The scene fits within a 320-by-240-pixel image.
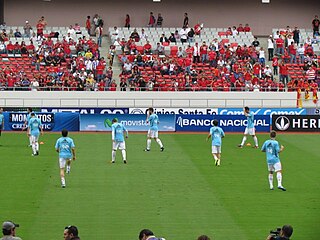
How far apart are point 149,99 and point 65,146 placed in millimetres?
23524

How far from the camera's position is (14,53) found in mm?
51719

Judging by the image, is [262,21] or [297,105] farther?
[262,21]

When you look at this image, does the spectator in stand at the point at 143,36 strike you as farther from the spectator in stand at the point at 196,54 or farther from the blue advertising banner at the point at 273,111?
the blue advertising banner at the point at 273,111

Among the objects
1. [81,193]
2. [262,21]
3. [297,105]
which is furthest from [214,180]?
[262,21]

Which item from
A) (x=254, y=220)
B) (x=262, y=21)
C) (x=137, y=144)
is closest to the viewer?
(x=254, y=220)

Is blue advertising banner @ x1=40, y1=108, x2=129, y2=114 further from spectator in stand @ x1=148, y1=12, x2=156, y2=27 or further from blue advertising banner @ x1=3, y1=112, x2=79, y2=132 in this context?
spectator in stand @ x1=148, y1=12, x2=156, y2=27

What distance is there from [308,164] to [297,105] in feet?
57.5

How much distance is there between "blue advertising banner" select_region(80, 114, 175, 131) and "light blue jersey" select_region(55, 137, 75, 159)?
18866mm

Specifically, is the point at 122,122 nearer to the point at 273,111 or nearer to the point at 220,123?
the point at 220,123

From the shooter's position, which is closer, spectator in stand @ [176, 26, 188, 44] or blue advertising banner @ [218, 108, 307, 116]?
blue advertising banner @ [218, 108, 307, 116]

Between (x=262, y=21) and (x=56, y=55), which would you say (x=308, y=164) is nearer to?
(x=56, y=55)

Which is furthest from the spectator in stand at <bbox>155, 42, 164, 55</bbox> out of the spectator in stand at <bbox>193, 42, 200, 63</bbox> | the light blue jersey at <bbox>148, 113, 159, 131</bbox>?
the light blue jersey at <bbox>148, 113, 159, 131</bbox>

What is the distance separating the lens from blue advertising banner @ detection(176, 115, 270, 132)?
1705 inches

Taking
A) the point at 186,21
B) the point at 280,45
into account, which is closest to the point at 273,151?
the point at 280,45
